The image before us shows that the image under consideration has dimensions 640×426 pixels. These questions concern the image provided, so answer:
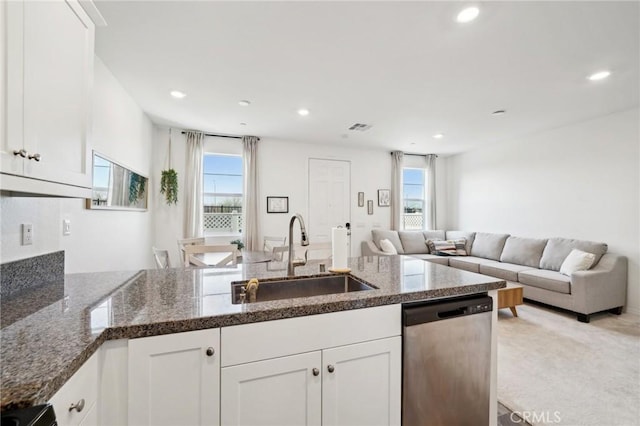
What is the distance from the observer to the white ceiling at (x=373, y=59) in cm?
190

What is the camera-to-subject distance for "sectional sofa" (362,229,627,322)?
331 centimetres

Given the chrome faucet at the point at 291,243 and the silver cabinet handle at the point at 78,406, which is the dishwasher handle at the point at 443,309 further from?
the silver cabinet handle at the point at 78,406

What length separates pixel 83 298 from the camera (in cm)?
123

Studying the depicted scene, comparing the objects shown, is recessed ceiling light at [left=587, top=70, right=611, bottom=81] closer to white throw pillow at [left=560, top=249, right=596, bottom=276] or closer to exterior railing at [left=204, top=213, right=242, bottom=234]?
white throw pillow at [left=560, top=249, right=596, bottom=276]

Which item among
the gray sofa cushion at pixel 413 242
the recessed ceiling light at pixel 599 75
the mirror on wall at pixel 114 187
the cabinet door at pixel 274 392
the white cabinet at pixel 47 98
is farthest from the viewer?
the gray sofa cushion at pixel 413 242

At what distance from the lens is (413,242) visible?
5770mm

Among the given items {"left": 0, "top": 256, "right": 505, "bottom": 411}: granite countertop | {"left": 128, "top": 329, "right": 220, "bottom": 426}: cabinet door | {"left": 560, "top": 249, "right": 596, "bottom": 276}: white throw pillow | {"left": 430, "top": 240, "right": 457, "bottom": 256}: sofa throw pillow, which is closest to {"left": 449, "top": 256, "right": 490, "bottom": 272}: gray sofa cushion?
{"left": 430, "top": 240, "right": 457, "bottom": 256}: sofa throw pillow

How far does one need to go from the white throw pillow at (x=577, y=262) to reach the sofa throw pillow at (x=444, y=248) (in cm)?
187

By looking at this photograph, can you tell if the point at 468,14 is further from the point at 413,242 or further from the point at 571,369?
the point at 413,242

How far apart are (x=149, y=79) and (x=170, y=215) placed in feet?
7.67

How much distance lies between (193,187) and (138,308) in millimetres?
3826

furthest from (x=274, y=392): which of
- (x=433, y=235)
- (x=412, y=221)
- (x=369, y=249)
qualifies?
(x=412, y=221)

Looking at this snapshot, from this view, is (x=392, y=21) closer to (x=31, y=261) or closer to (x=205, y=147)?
(x=31, y=261)

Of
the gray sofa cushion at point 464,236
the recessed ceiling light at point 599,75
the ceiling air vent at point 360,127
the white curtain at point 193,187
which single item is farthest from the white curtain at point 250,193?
the recessed ceiling light at point 599,75
